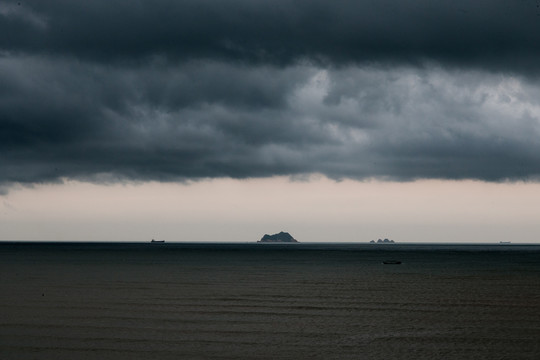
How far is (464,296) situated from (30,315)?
157 feet

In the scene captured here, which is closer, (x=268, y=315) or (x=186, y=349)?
(x=186, y=349)

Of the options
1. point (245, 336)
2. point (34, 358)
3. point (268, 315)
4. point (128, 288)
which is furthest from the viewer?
point (128, 288)

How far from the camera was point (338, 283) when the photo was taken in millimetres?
85500

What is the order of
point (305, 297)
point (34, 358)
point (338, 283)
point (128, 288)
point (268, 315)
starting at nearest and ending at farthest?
point (34, 358), point (268, 315), point (305, 297), point (128, 288), point (338, 283)

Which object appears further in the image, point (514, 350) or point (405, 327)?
point (405, 327)

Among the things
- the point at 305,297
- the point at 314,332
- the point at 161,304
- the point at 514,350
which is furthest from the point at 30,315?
the point at 514,350

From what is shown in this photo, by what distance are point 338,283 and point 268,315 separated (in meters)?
39.0

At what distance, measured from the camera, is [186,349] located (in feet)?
112

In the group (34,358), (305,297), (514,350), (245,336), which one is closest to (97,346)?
(34,358)

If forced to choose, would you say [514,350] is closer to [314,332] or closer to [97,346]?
[314,332]

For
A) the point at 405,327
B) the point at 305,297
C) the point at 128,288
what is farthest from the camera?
the point at 128,288

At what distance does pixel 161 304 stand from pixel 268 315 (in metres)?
12.5

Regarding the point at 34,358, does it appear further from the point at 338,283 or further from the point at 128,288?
the point at 338,283

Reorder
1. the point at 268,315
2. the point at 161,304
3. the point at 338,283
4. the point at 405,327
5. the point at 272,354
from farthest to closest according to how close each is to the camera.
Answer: the point at 338,283
the point at 161,304
the point at 268,315
the point at 405,327
the point at 272,354
